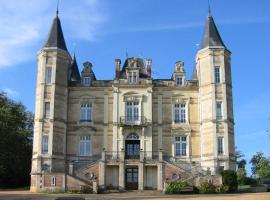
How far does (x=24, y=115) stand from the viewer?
54.6 metres

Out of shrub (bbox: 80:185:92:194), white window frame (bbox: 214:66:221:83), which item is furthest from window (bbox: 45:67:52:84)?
white window frame (bbox: 214:66:221:83)

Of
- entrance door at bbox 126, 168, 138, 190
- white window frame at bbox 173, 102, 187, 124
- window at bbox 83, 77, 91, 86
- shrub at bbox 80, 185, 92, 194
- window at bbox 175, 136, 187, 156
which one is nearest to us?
shrub at bbox 80, 185, 92, 194

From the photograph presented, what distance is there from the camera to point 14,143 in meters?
48.6

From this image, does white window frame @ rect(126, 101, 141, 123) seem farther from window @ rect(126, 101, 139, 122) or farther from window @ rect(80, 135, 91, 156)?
window @ rect(80, 135, 91, 156)

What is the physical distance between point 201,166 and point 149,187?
17.2 feet

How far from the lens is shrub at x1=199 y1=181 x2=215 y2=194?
38156mm

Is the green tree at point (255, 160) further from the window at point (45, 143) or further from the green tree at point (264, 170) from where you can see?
the window at point (45, 143)

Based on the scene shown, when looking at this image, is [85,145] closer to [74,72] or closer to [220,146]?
[74,72]

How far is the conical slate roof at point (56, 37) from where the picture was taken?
151ft

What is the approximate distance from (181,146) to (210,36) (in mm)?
11285

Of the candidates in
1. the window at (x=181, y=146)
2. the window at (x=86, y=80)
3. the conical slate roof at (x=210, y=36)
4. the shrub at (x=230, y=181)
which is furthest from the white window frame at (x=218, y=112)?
the window at (x=86, y=80)

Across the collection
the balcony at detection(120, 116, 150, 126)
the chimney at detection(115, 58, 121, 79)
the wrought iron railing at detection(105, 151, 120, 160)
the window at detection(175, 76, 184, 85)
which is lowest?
the wrought iron railing at detection(105, 151, 120, 160)

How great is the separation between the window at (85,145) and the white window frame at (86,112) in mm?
1784

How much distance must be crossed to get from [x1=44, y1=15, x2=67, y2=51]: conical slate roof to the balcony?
30.3 ft
